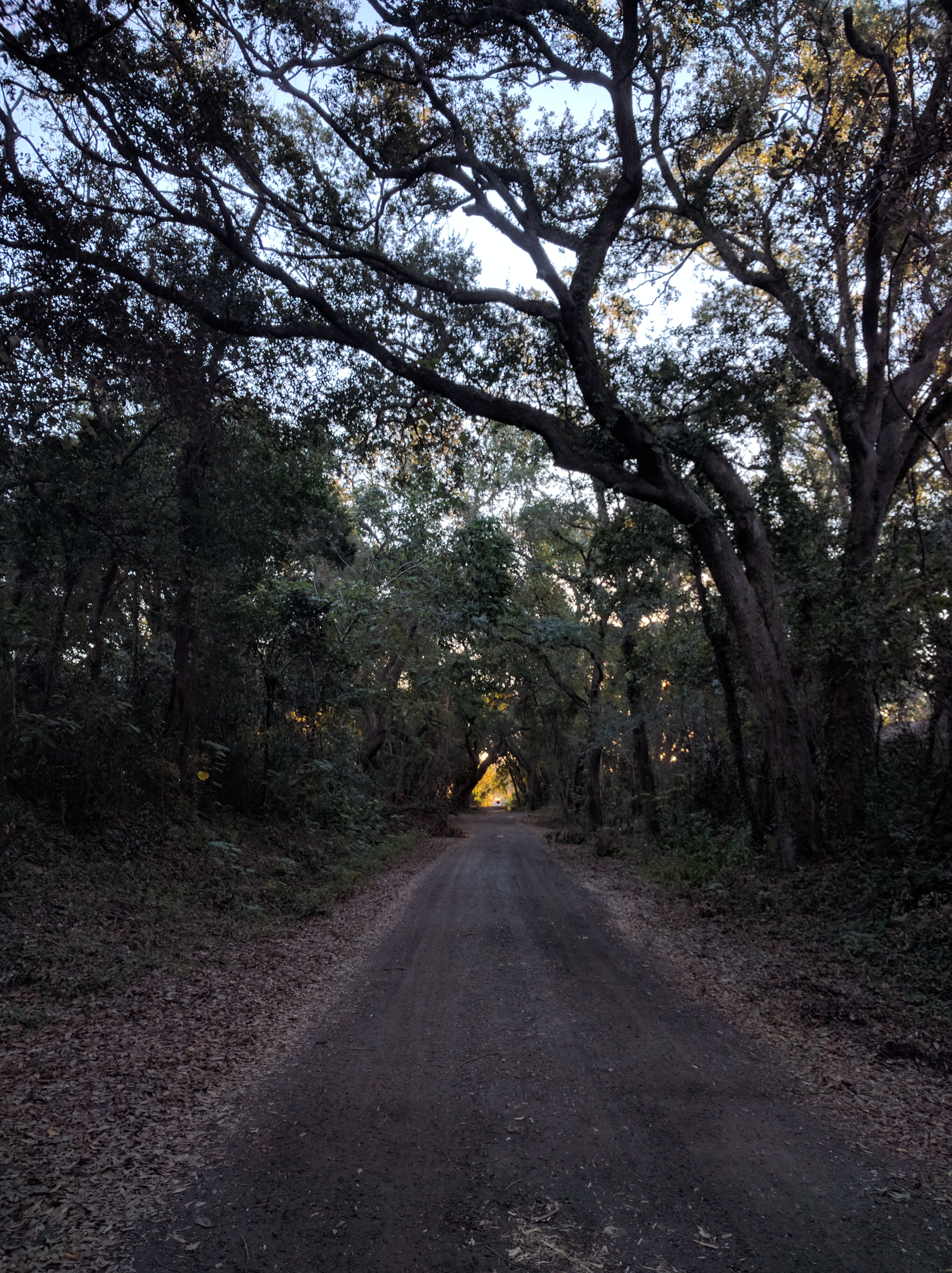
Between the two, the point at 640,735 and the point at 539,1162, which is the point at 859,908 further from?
the point at 640,735

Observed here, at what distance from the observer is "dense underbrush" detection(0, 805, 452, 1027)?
6.41m

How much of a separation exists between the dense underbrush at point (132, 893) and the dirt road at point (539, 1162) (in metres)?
2.48

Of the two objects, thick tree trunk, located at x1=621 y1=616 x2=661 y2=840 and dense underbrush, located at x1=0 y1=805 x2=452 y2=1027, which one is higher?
thick tree trunk, located at x1=621 y1=616 x2=661 y2=840

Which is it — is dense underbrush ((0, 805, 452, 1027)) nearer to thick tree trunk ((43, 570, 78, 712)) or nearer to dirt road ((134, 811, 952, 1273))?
thick tree trunk ((43, 570, 78, 712))

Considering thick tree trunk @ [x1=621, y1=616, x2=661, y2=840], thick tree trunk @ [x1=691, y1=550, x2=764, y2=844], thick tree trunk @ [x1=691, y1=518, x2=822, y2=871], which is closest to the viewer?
thick tree trunk @ [x1=691, y1=518, x2=822, y2=871]

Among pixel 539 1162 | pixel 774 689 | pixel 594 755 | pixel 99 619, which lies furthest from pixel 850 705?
pixel 594 755

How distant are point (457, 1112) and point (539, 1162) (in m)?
0.68

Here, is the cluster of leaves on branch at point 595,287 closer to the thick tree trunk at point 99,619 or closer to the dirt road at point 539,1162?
the thick tree trunk at point 99,619

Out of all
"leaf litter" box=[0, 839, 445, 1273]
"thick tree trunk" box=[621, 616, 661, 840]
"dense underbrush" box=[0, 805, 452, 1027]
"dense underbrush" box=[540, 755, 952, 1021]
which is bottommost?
"leaf litter" box=[0, 839, 445, 1273]

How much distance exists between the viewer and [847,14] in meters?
8.51

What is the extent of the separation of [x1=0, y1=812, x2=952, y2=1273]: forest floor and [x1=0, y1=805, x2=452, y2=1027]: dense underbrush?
0.07 m

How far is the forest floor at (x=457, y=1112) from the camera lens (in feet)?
9.83

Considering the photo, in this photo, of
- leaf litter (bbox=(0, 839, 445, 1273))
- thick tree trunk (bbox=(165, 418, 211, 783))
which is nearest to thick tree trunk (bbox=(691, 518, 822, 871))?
leaf litter (bbox=(0, 839, 445, 1273))

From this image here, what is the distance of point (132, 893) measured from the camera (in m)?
8.80
